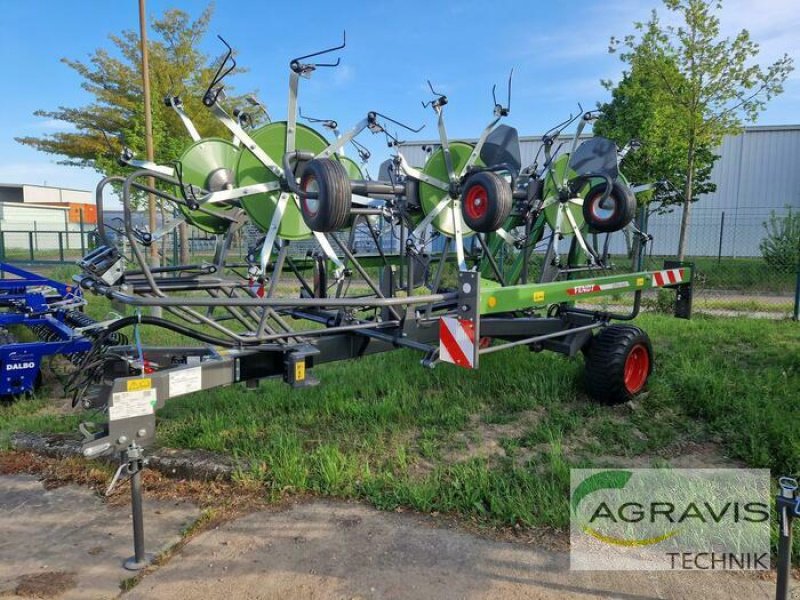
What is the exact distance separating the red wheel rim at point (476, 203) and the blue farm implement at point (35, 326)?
10.6 feet

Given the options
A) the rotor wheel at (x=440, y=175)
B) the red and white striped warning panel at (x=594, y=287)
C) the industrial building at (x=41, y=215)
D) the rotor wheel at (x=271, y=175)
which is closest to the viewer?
the rotor wheel at (x=271, y=175)

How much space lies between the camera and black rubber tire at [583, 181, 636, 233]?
15.6 ft

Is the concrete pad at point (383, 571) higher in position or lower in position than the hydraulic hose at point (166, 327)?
lower

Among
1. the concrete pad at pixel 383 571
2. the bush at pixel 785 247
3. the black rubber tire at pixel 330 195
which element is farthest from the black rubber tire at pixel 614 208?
the bush at pixel 785 247

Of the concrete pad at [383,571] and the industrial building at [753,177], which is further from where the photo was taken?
the industrial building at [753,177]

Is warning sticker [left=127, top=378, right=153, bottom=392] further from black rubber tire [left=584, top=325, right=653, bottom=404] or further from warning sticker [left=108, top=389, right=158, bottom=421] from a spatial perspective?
black rubber tire [left=584, top=325, right=653, bottom=404]

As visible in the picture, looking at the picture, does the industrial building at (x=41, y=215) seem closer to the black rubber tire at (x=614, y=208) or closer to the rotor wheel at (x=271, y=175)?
the rotor wheel at (x=271, y=175)

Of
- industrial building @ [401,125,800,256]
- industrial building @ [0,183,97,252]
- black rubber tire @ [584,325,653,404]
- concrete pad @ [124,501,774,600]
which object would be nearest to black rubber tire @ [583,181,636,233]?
black rubber tire @ [584,325,653,404]

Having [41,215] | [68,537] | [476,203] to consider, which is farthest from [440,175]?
[41,215]

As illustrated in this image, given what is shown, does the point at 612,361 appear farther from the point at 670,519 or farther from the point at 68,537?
the point at 68,537

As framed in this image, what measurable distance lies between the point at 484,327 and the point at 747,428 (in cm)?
198

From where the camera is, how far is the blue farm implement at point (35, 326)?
534 cm

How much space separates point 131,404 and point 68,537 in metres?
1.06

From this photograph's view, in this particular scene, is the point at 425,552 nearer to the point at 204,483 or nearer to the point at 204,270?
the point at 204,483
